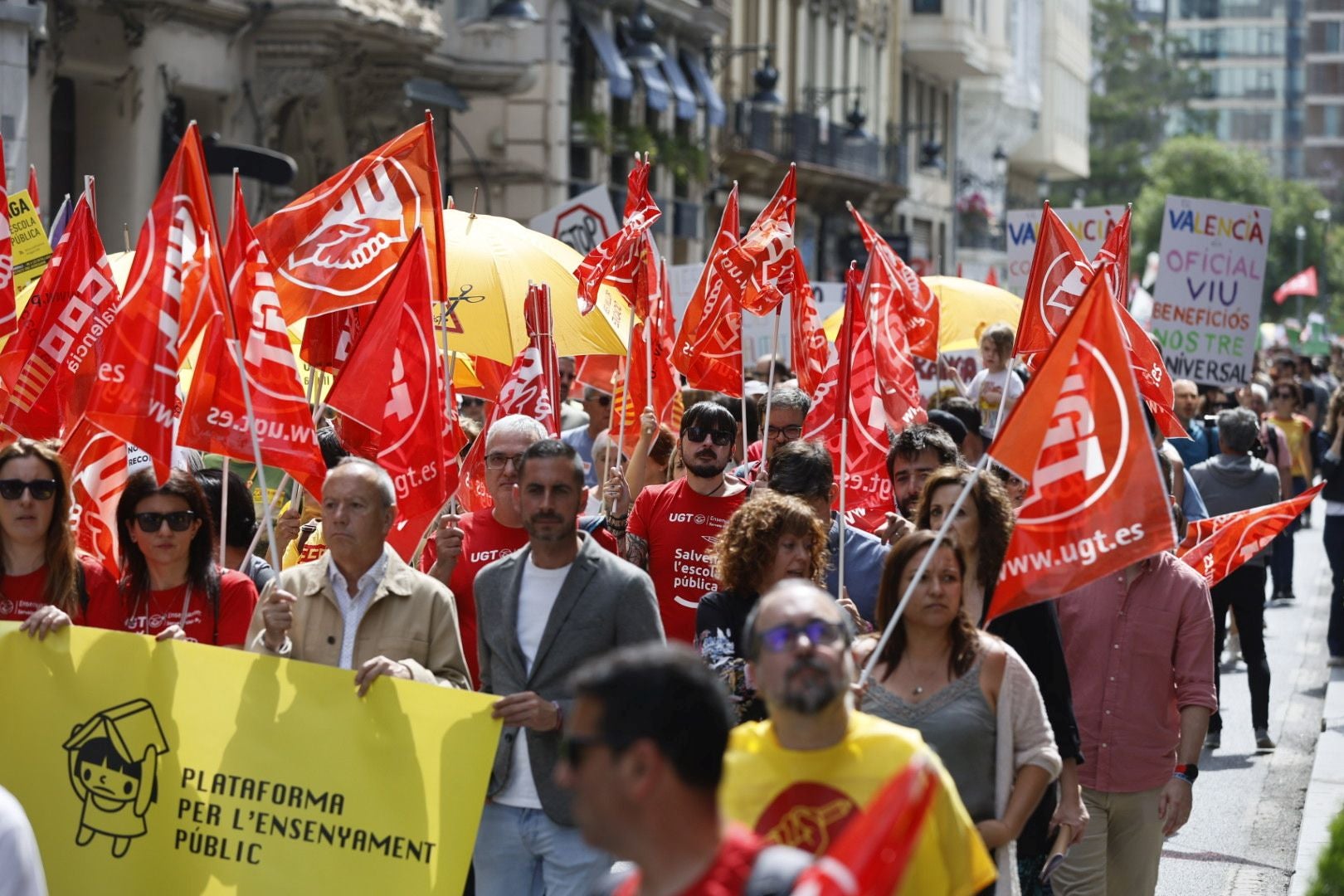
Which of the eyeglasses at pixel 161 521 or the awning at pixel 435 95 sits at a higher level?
the awning at pixel 435 95

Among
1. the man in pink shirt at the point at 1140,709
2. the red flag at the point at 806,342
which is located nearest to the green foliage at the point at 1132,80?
the red flag at the point at 806,342

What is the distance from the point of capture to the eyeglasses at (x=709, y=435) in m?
7.77

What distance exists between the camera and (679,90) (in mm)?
33000

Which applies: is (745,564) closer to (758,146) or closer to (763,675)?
(763,675)

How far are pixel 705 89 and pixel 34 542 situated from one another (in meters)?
29.3

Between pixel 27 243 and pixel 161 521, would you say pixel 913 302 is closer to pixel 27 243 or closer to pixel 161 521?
pixel 27 243

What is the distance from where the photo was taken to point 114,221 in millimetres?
20875

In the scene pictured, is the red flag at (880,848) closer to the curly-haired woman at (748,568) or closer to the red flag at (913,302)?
the curly-haired woman at (748,568)

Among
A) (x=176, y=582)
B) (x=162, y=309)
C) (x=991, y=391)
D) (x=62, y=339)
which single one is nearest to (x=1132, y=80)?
(x=991, y=391)

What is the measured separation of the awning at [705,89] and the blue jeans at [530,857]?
2958 cm

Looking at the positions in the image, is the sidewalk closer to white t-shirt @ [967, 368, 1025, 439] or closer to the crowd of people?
the crowd of people

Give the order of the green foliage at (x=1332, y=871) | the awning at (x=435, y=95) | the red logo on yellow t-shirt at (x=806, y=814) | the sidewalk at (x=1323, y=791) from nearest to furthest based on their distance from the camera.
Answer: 1. the red logo on yellow t-shirt at (x=806, y=814)
2. the green foliage at (x=1332, y=871)
3. the sidewalk at (x=1323, y=791)
4. the awning at (x=435, y=95)

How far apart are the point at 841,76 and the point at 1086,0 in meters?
37.7

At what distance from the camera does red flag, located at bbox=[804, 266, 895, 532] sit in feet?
28.3
